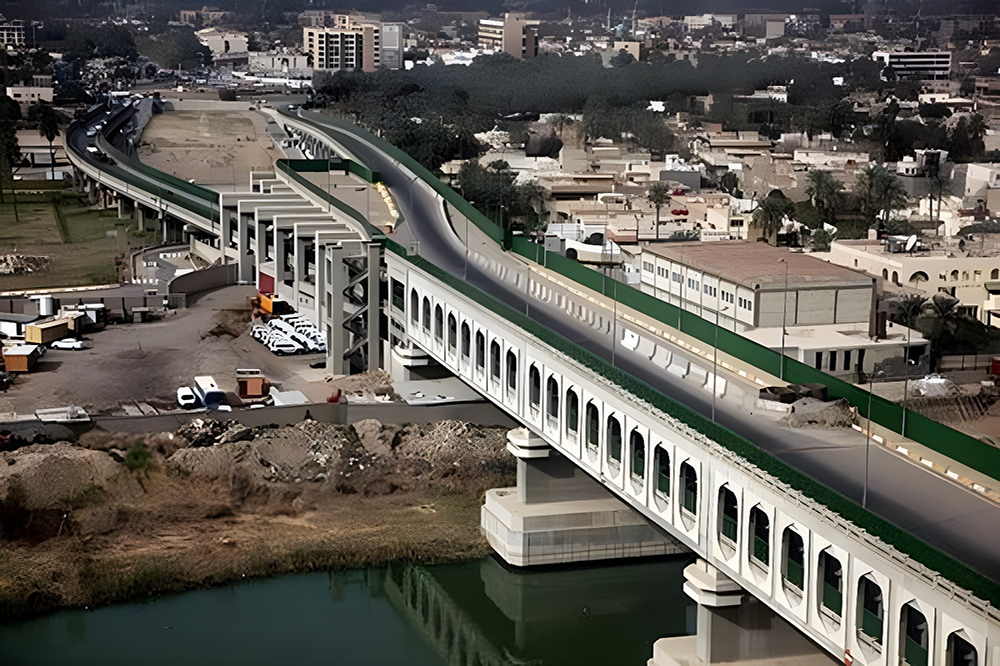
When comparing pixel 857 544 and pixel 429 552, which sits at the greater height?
pixel 857 544

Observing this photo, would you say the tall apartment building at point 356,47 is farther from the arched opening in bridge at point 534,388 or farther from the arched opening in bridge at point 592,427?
the arched opening in bridge at point 592,427

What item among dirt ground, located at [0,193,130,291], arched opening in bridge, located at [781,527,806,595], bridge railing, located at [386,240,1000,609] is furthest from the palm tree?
arched opening in bridge, located at [781,527,806,595]

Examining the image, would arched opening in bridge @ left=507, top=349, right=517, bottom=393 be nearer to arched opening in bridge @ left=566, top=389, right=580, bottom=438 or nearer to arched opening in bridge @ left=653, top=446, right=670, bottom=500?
arched opening in bridge @ left=566, top=389, right=580, bottom=438

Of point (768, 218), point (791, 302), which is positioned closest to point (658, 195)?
point (768, 218)

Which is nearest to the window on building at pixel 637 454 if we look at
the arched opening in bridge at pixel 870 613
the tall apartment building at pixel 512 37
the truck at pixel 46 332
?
the arched opening in bridge at pixel 870 613

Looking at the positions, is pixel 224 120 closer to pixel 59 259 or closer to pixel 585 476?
pixel 59 259

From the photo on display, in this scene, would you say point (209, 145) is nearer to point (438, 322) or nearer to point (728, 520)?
point (438, 322)

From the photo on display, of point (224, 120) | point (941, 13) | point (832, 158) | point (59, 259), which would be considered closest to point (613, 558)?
point (59, 259)
